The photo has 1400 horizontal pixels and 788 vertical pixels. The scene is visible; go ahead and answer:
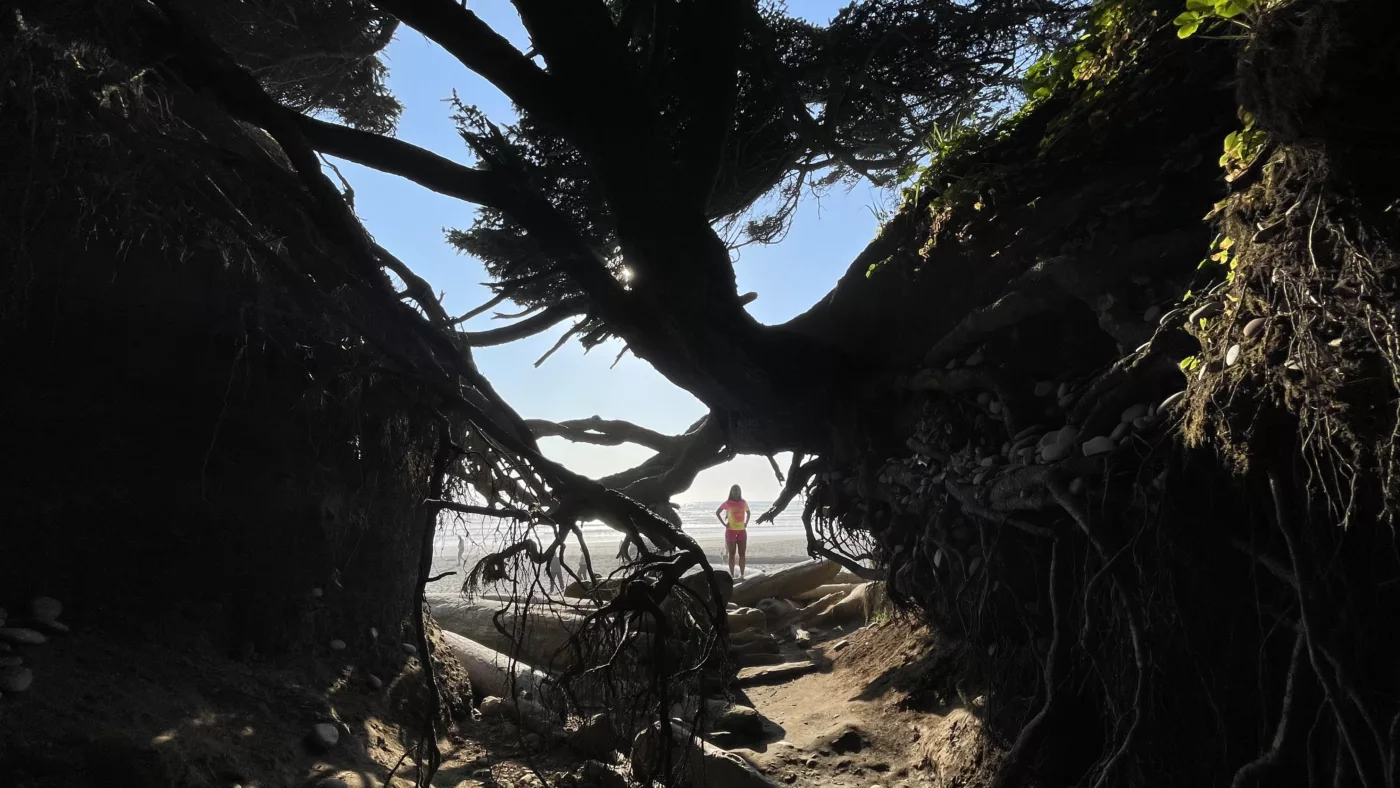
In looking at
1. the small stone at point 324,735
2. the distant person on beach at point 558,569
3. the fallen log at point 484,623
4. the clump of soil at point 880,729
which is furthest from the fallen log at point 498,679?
the distant person on beach at point 558,569

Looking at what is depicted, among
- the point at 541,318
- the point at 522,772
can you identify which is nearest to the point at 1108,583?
the point at 522,772

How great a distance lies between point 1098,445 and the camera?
120 inches

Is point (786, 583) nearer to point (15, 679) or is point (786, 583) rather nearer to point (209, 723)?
point (209, 723)

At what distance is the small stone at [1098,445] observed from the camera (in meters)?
3.01

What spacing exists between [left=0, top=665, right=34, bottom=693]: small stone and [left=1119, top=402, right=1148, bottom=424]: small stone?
4423 millimetres

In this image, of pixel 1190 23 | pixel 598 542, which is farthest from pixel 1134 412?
pixel 598 542

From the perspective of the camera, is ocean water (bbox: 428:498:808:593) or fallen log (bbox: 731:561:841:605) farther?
fallen log (bbox: 731:561:841:605)

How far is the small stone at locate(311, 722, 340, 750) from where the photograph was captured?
359cm

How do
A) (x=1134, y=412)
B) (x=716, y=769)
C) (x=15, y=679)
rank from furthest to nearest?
(x=716, y=769)
(x=1134, y=412)
(x=15, y=679)

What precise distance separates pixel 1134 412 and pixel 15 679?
4.47 m

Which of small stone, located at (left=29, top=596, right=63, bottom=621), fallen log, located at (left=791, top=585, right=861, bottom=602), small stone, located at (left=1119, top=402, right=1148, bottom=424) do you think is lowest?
fallen log, located at (left=791, top=585, right=861, bottom=602)

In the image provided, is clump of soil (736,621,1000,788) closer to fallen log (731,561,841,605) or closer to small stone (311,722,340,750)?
small stone (311,722,340,750)

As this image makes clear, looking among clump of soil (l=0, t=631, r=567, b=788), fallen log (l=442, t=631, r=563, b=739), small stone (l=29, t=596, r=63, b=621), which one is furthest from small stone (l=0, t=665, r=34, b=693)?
fallen log (l=442, t=631, r=563, b=739)

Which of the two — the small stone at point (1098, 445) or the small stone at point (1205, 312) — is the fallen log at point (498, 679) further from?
the small stone at point (1205, 312)
